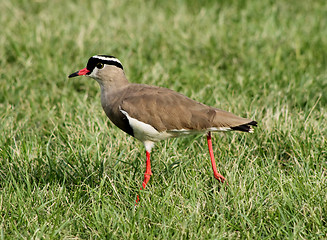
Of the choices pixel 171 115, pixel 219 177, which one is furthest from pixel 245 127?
pixel 171 115

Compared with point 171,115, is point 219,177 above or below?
below

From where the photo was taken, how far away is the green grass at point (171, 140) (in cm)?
A: 409

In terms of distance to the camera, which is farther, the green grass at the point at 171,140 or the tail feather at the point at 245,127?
the tail feather at the point at 245,127

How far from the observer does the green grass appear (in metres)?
4.09

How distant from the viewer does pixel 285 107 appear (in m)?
6.20

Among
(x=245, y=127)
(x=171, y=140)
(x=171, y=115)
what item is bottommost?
(x=171, y=140)

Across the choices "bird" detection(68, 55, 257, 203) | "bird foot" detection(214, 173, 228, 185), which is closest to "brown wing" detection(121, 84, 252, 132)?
"bird" detection(68, 55, 257, 203)

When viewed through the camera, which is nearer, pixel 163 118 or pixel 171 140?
pixel 163 118

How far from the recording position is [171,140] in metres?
5.48

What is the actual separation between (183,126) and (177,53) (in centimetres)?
333

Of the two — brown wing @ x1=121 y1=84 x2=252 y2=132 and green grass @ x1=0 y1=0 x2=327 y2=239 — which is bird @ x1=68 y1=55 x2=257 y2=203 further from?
green grass @ x1=0 y1=0 x2=327 y2=239

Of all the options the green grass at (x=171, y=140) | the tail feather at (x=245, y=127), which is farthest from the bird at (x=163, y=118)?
the green grass at (x=171, y=140)

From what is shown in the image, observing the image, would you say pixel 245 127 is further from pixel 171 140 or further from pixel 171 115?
pixel 171 140

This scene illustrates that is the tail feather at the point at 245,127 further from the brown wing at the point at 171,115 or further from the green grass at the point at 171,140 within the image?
the green grass at the point at 171,140
